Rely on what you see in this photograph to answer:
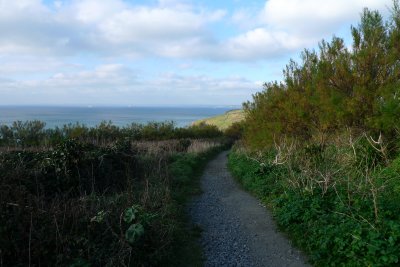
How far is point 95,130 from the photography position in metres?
26.4

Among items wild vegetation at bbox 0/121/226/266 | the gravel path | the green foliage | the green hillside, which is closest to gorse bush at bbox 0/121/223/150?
wild vegetation at bbox 0/121/226/266

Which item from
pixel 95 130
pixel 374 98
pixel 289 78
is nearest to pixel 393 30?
pixel 374 98

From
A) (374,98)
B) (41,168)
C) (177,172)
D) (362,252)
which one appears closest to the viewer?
(362,252)

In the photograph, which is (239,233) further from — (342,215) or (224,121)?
(224,121)

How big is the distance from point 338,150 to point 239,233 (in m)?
4.59

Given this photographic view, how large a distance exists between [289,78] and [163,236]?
1086 centimetres

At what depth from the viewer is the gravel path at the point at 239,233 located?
596 cm

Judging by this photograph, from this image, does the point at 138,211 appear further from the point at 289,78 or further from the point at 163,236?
the point at 289,78

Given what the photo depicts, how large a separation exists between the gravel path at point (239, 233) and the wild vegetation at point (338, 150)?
0.33m

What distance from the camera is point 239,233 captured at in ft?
24.1

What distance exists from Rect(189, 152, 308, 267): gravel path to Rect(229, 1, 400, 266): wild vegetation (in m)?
0.33

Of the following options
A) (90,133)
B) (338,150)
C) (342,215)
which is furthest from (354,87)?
(90,133)

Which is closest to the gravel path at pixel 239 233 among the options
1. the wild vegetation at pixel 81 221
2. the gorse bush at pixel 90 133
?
the wild vegetation at pixel 81 221

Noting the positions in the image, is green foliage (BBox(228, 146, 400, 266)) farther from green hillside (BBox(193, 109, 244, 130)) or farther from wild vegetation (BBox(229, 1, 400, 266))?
green hillside (BBox(193, 109, 244, 130))
